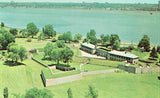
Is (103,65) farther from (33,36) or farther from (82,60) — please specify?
(33,36)

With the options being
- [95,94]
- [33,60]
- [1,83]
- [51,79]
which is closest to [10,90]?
[1,83]

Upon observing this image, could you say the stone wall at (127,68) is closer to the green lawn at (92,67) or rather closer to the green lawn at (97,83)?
the green lawn at (97,83)

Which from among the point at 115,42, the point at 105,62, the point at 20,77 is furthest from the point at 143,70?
the point at 20,77

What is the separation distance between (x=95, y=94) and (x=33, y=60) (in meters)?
23.1

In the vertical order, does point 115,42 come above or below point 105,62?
above

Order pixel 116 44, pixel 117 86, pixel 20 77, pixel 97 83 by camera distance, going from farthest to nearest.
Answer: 1. pixel 116 44
2. pixel 20 77
3. pixel 97 83
4. pixel 117 86

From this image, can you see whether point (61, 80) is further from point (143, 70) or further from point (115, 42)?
point (115, 42)

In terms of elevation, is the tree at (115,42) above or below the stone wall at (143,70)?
above

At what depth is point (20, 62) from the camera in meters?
41.5

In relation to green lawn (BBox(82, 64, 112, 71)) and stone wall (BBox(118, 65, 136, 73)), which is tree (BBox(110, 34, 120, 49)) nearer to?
stone wall (BBox(118, 65, 136, 73))

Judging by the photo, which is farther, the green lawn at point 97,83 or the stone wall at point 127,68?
the stone wall at point 127,68

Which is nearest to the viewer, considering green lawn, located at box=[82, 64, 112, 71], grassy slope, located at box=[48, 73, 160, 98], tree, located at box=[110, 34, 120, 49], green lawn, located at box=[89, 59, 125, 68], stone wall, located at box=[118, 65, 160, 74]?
grassy slope, located at box=[48, 73, 160, 98]

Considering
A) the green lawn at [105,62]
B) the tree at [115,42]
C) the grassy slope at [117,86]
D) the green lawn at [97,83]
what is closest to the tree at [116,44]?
the tree at [115,42]

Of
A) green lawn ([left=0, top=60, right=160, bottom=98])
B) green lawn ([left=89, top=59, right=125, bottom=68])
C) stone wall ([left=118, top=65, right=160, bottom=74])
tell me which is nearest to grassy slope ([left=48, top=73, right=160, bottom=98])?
green lawn ([left=0, top=60, right=160, bottom=98])
